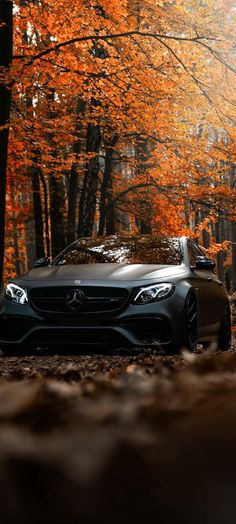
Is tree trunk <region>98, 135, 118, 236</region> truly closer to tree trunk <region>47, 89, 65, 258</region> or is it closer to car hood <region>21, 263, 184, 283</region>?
tree trunk <region>47, 89, 65, 258</region>

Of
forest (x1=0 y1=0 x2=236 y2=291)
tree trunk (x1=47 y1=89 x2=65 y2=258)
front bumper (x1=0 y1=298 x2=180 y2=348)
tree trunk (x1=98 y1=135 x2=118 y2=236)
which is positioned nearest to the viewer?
front bumper (x1=0 y1=298 x2=180 y2=348)

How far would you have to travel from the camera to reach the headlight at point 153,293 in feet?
22.4

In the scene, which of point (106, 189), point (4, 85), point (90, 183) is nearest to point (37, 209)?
point (106, 189)

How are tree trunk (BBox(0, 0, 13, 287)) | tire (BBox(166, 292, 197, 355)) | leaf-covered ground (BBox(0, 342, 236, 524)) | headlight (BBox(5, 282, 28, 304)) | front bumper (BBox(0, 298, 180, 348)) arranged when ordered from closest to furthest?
1. leaf-covered ground (BBox(0, 342, 236, 524))
2. front bumper (BBox(0, 298, 180, 348))
3. tire (BBox(166, 292, 197, 355))
4. headlight (BBox(5, 282, 28, 304))
5. tree trunk (BBox(0, 0, 13, 287))

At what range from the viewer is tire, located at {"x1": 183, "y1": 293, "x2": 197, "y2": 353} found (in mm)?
6988

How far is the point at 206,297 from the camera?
824cm

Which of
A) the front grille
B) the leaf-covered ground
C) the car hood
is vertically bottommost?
the front grille

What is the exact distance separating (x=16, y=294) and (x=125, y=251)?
1635 millimetres

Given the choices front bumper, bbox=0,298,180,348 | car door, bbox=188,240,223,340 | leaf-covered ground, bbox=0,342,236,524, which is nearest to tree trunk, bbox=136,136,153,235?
car door, bbox=188,240,223,340

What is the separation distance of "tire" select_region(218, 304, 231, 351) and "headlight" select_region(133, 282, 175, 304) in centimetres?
258

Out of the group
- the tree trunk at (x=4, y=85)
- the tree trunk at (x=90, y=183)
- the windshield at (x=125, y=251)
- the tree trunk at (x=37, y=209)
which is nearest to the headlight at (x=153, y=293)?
the windshield at (x=125, y=251)

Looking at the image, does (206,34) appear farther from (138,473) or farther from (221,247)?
(221,247)

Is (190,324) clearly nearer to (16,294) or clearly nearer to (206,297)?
(206,297)

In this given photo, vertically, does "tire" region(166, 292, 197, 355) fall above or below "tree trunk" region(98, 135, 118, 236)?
below
